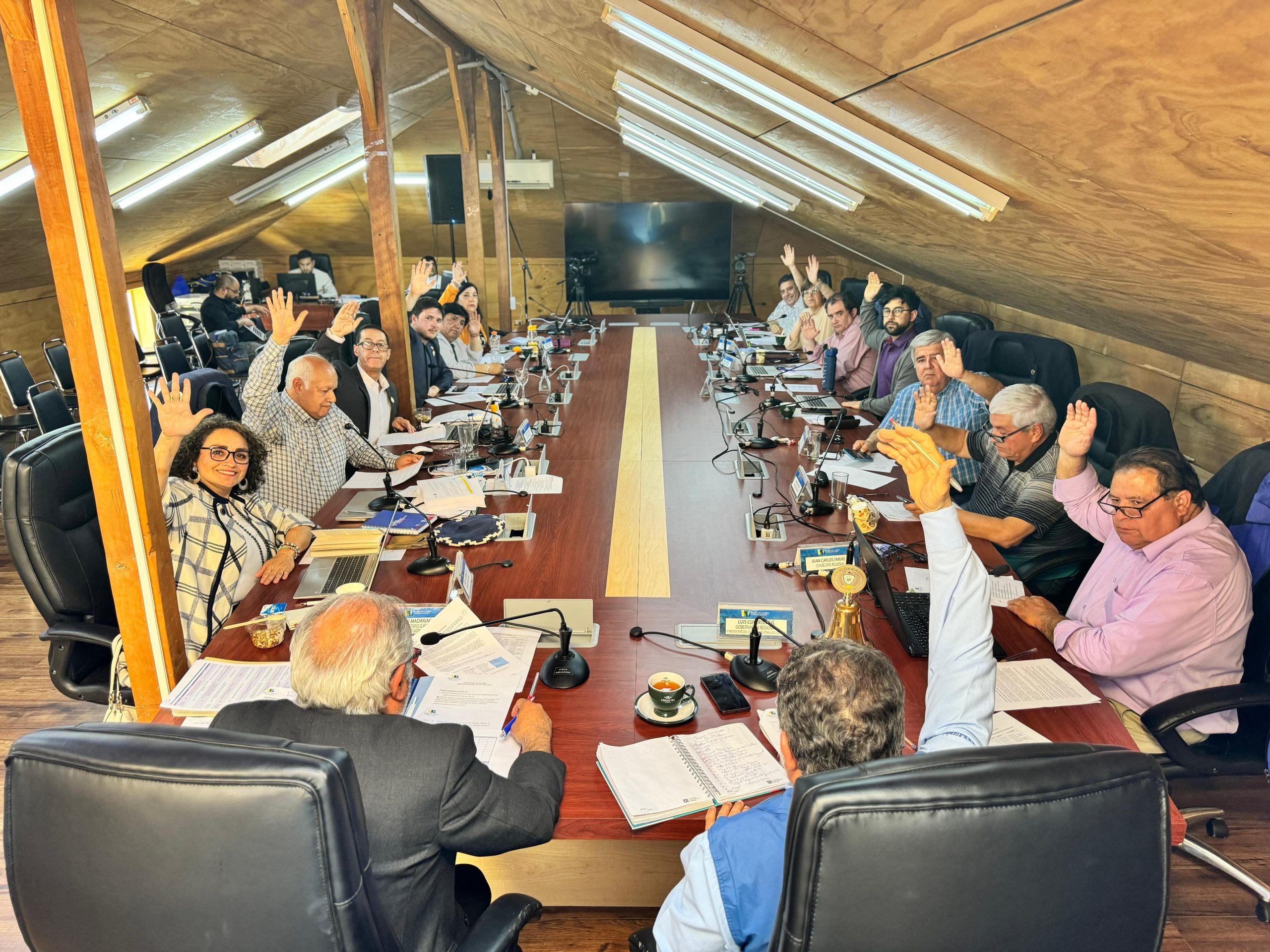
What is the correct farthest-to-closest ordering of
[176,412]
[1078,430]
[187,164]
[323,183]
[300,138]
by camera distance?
[323,183] < [300,138] < [187,164] < [1078,430] < [176,412]

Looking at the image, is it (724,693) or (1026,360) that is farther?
(1026,360)

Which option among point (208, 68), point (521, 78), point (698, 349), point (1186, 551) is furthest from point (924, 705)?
point (521, 78)

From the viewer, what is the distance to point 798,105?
3127 mm

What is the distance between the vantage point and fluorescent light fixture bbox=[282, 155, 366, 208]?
34.6ft

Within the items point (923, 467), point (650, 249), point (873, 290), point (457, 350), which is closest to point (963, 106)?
point (923, 467)

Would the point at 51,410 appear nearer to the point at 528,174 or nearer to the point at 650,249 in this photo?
the point at 528,174

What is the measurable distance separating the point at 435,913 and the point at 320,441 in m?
2.46

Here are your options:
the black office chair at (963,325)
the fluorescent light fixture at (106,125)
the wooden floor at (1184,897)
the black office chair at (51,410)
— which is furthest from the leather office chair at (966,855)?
the fluorescent light fixture at (106,125)

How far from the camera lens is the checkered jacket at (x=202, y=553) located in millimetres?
2436

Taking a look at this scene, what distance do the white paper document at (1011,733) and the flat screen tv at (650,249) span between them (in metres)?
9.55

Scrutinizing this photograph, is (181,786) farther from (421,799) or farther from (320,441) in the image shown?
(320,441)

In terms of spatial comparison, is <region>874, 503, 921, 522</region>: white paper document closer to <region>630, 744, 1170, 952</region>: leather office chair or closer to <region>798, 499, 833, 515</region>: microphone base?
<region>798, 499, 833, 515</region>: microphone base

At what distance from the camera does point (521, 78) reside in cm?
826

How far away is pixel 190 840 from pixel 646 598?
61.7 inches
